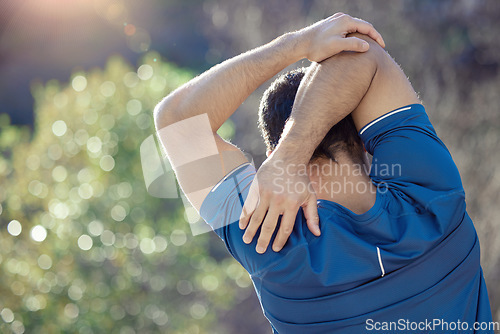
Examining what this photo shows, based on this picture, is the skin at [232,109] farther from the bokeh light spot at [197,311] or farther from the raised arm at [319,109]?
the bokeh light spot at [197,311]

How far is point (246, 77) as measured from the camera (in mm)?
1454

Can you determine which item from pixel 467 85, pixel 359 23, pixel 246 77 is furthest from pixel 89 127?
pixel 467 85

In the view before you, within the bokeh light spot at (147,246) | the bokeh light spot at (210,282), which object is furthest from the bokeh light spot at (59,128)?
the bokeh light spot at (210,282)

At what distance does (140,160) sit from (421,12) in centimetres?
338

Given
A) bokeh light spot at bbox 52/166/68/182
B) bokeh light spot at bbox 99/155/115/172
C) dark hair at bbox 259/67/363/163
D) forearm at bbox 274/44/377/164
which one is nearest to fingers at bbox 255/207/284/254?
forearm at bbox 274/44/377/164

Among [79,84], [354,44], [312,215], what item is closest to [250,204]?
[312,215]

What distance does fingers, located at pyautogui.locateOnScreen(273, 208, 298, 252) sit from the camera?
3.86 ft

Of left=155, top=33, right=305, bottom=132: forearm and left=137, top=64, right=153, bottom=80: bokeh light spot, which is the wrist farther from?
left=137, top=64, right=153, bottom=80: bokeh light spot

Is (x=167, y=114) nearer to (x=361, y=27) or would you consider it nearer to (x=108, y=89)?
(x=361, y=27)

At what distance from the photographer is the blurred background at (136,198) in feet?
11.0

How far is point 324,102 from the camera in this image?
1283mm

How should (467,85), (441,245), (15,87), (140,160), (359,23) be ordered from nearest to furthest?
1. (441,245)
2. (359,23)
3. (140,160)
4. (467,85)
5. (15,87)

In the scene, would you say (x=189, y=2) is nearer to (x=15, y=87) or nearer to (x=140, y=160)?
(x=15, y=87)

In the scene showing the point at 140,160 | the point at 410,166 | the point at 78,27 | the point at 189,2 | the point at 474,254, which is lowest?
the point at 78,27
